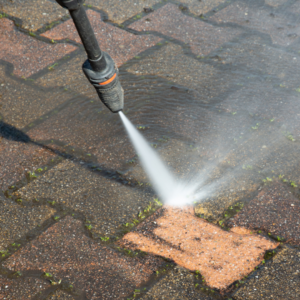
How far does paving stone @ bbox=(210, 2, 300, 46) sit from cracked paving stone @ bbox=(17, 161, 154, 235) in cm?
403

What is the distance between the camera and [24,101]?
5668 millimetres

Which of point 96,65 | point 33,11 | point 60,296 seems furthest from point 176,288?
point 33,11

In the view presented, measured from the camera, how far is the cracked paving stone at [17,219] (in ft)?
12.8

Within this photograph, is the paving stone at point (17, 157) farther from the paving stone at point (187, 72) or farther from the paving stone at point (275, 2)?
the paving stone at point (275, 2)

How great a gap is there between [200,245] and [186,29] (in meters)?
4.56

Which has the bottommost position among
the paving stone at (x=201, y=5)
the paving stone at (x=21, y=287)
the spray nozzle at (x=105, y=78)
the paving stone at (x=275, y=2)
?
the paving stone at (x=21, y=287)

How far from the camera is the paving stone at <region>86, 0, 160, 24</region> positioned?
7418 mm

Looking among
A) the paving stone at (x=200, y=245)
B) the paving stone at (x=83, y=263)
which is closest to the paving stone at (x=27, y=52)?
the paving stone at (x=83, y=263)

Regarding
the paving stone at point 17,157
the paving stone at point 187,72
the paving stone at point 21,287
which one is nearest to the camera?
the paving stone at point 21,287

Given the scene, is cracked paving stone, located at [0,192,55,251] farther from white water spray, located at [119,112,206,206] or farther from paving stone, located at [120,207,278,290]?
white water spray, located at [119,112,206,206]

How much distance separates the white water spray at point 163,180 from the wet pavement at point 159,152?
0.09 metres

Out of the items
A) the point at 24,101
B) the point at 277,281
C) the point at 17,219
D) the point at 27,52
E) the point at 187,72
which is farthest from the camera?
the point at 27,52

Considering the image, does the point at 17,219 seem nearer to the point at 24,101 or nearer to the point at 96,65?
the point at 96,65

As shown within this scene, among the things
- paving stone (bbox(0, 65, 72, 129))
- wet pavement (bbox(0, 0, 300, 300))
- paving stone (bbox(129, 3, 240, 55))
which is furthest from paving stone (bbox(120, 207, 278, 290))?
paving stone (bbox(129, 3, 240, 55))
